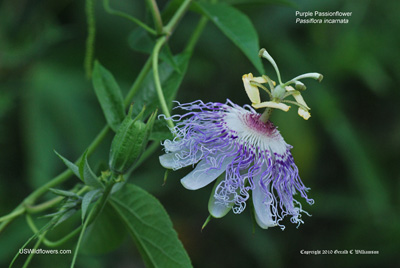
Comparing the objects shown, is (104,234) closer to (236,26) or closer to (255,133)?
(255,133)

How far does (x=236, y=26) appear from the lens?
56.7 inches

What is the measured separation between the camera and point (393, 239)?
233cm

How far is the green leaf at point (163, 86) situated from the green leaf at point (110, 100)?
74mm

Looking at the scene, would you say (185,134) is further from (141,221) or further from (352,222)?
(352,222)

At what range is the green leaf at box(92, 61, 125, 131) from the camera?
1285 mm

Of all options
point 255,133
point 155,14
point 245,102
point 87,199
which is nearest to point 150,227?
point 87,199

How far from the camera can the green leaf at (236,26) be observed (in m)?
1.35

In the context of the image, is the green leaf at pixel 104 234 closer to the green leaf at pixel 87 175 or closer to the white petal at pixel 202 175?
the green leaf at pixel 87 175

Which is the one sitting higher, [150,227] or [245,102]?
[150,227]

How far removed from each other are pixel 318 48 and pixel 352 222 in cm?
81

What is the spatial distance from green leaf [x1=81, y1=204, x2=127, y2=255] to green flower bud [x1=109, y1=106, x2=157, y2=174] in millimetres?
372

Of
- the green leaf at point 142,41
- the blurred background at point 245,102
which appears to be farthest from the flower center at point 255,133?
the blurred background at point 245,102

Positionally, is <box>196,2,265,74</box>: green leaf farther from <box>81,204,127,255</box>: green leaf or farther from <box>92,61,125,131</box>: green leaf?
<box>81,204,127,255</box>: green leaf

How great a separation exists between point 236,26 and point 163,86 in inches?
10.7
